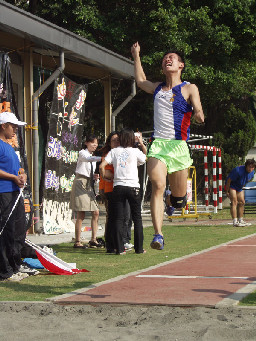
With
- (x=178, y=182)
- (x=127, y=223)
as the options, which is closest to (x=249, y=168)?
(x=127, y=223)

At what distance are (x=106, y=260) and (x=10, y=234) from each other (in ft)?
8.38

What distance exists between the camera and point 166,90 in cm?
747

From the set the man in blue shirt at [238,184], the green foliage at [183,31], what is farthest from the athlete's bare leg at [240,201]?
the green foliage at [183,31]

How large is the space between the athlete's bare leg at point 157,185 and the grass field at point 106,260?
1188mm

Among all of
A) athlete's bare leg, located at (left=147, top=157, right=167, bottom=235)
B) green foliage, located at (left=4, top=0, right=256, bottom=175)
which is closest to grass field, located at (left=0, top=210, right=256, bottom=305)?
athlete's bare leg, located at (left=147, top=157, right=167, bottom=235)

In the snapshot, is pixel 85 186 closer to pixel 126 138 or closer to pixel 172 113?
pixel 126 138

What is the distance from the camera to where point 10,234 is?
8.52 metres

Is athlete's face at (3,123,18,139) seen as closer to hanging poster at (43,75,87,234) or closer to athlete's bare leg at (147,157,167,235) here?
athlete's bare leg at (147,157,167,235)

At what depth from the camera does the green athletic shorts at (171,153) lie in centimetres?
732

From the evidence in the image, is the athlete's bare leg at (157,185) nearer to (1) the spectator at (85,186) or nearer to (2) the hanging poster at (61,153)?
(1) the spectator at (85,186)

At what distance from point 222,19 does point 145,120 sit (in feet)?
17.8

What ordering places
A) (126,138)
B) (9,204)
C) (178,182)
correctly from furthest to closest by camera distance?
(126,138)
(9,204)
(178,182)

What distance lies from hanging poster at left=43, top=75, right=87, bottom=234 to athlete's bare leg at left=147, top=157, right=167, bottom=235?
23.7ft

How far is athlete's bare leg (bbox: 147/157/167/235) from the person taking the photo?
723 centimetres
